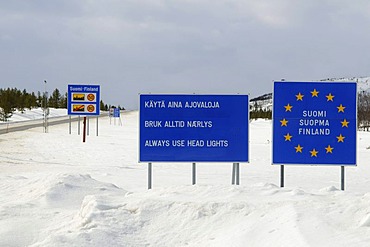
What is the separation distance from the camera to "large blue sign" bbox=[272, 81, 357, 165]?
8.98 m

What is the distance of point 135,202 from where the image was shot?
678cm

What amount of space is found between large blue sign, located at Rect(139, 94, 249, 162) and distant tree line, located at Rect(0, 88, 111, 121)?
33.3 m

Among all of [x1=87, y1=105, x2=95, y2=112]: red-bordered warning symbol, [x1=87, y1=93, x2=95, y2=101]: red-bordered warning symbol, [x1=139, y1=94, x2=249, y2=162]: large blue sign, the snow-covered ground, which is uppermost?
[x1=87, y1=93, x2=95, y2=101]: red-bordered warning symbol

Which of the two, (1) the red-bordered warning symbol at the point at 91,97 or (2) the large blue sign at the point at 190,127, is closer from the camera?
(2) the large blue sign at the point at 190,127

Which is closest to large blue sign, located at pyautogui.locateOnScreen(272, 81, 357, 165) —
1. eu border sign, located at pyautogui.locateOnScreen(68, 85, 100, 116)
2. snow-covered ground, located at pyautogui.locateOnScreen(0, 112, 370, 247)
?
snow-covered ground, located at pyautogui.locateOnScreen(0, 112, 370, 247)

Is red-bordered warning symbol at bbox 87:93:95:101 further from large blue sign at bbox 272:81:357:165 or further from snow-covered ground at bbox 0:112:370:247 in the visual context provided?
large blue sign at bbox 272:81:357:165

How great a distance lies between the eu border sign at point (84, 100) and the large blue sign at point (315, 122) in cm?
1735

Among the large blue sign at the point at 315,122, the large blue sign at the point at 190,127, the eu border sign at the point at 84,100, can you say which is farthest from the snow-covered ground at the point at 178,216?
the eu border sign at the point at 84,100

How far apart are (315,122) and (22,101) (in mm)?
92360

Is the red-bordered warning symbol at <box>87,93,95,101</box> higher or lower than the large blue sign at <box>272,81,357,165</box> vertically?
higher

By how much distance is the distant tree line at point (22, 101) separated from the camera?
7279cm

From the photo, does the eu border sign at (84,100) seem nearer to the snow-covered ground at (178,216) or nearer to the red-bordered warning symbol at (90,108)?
the red-bordered warning symbol at (90,108)

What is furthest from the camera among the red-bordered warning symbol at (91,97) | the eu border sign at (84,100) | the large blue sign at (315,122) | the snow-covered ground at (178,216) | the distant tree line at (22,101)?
the distant tree line at (22,101)

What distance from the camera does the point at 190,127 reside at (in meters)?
9.41
